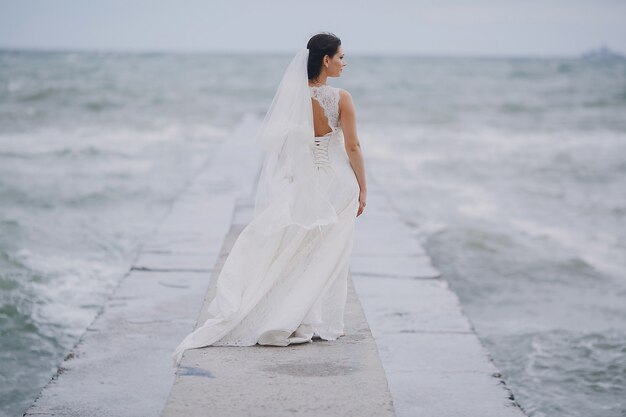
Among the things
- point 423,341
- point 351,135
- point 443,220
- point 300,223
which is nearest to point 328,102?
point 351,135

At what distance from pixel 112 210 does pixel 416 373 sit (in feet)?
20.3

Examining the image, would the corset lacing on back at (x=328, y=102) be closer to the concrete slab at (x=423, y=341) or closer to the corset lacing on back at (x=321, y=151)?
the corset lacing on back at (x=321, y=151)

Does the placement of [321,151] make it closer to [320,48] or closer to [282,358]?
[320,48]

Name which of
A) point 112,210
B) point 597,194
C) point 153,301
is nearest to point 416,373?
point 153,301

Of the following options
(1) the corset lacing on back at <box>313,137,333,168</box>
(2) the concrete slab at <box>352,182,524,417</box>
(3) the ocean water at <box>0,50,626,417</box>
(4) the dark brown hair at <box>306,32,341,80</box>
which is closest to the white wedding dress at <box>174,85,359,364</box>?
(1) the corset lacing on back at <box>313,137,333,168</box>

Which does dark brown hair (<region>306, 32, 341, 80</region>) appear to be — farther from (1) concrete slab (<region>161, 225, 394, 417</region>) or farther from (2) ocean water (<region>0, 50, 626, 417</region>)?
(2) ocean water (<region>0, 50, 626, 417</region>)

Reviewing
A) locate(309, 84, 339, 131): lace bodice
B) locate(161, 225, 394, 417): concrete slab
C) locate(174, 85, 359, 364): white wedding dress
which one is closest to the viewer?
locate(161, 225, 394, 417): concrete slab

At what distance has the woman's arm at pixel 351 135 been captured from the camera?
3.50 m

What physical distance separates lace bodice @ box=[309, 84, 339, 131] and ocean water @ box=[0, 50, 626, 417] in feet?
6.55

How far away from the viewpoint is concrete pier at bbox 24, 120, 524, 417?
281 centimetres

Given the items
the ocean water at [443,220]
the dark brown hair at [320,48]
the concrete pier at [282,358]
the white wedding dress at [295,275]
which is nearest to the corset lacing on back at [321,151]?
the white wedding dress at [295,275]

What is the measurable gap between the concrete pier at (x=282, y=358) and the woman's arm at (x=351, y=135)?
70 cm

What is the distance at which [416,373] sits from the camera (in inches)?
150

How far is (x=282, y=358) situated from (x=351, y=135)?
3.52ft
